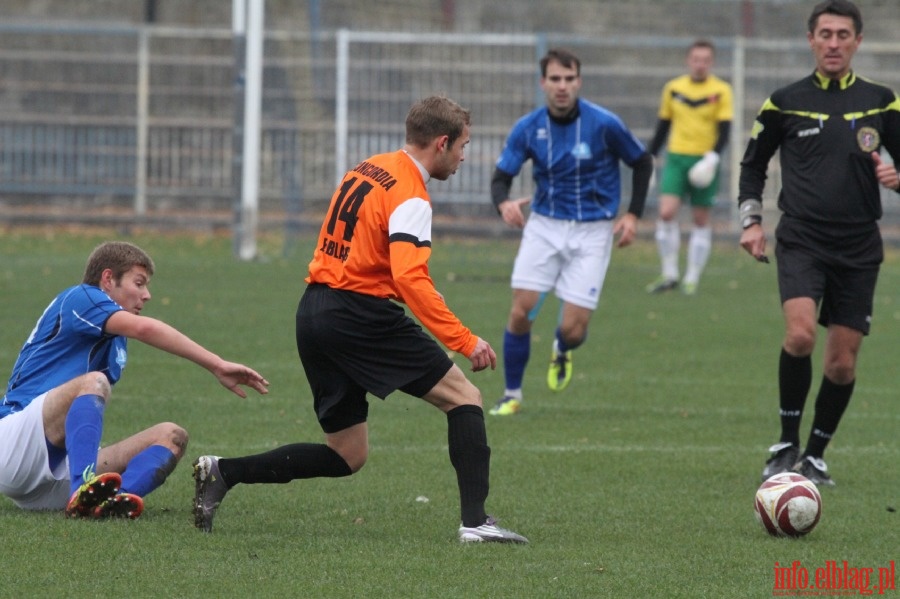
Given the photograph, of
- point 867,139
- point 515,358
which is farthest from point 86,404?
point 515,358

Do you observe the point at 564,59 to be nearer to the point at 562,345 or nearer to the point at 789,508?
the point at 562,345

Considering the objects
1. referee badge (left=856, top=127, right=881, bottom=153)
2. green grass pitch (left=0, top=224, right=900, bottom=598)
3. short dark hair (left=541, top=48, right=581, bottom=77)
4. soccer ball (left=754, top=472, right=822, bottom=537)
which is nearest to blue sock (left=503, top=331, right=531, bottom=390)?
green grass pitch (left=0, top=224, right=900, bottom=598)

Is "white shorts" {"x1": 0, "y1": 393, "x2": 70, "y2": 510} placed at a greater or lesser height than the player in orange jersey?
lesser

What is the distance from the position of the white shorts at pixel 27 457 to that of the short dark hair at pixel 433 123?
1.83m

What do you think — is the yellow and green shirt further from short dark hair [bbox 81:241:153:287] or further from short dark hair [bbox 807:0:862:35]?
short dark hair [bbox 81:241:153:287]

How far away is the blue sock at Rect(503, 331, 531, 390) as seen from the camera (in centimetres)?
968

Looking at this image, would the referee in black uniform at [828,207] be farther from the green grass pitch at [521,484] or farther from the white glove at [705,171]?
the white glove at [705,171]

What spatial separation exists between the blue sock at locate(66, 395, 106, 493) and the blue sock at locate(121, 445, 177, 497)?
26 centimetres

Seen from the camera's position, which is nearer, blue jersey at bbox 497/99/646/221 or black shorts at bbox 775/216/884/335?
black shorts at bbox 775/216/884/335

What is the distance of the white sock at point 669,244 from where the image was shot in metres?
16.9

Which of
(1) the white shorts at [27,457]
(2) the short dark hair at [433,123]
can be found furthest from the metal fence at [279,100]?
(2) the short dark hair at [433,123]

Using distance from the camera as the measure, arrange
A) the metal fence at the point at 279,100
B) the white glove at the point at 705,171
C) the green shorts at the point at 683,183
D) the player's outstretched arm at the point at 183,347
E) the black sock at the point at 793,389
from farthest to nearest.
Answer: the metal fence at the point at 279,100 → the green shorts at the point at 683,183 → the white glove at the point at 705,171 → the black sock at the point at 793,389 → the player's outstretched arm at the point at 183,347

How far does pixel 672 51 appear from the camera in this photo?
874 inches

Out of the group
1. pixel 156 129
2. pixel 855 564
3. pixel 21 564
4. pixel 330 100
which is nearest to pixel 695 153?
pixel 330 100
